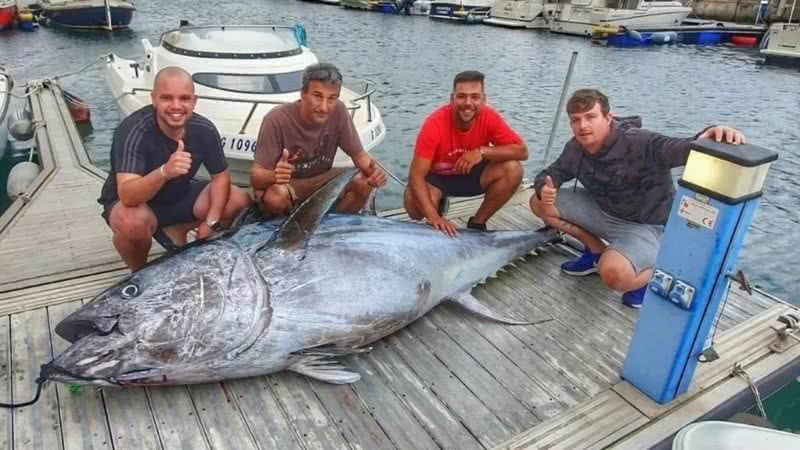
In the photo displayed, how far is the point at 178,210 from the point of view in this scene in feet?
9.79

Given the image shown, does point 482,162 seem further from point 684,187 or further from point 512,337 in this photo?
point 684,187

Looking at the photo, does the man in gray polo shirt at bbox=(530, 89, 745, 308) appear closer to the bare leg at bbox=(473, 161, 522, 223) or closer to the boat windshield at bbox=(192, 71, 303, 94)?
the bare leg at bbox=(473, 161, 522, 223)

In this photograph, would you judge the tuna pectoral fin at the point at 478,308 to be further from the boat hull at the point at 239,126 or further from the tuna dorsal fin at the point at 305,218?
the boat hull at the point at 239,126

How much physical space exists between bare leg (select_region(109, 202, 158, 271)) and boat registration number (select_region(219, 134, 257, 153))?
98.1 inches

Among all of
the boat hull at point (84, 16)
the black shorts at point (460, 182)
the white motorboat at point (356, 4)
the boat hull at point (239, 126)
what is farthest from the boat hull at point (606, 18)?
the black shorts at point (460, 182)

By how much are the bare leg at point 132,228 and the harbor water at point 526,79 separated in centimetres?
322

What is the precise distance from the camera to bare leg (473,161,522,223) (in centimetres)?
347

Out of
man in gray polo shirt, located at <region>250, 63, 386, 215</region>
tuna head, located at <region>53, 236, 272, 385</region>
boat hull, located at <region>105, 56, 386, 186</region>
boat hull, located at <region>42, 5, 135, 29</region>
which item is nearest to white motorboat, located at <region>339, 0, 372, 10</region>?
boat hull, located at <region>42, 5, 135, 29</region>

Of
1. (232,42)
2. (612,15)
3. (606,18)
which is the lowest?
(232,42)

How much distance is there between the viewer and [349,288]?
2.43 meters

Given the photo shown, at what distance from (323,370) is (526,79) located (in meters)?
16.5

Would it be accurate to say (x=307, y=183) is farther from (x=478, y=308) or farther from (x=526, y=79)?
(x=526, y=79)

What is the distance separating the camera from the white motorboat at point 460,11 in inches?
1233

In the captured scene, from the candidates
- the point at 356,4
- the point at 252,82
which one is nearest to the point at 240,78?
the point at 252,82
